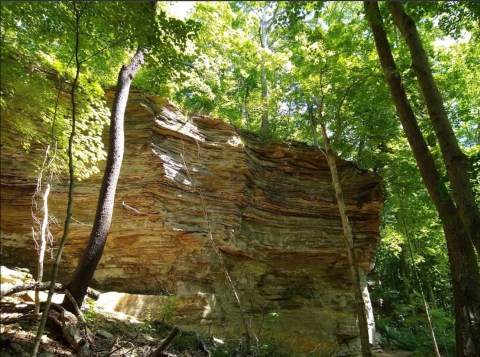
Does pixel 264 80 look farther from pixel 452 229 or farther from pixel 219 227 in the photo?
pixel 452 229

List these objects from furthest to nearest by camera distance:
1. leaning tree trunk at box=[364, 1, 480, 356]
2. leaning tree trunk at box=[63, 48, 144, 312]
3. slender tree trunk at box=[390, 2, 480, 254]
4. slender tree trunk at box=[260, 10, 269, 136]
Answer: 1. slender tree trunk at box=[260, 10, 269, 136]
2. leaning tree trunk at box=[63, 48, 144, 312]
3. leaning tree trunk at box=[364, 1, 480, 356]
4. slender tree trunk at box=[390, 2, 480, 254]

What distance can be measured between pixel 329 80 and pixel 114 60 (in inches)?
209

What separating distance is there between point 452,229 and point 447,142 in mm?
1450

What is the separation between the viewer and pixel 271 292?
37.3 feet

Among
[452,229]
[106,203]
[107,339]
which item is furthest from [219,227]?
[452,229]

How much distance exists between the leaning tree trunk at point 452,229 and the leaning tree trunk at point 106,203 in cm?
506

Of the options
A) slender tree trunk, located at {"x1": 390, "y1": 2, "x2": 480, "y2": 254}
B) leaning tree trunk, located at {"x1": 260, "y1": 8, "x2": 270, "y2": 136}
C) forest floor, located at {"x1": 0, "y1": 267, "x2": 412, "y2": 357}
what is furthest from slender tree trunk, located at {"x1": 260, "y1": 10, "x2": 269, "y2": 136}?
forest floor, located at {"x1": 0, "y1": 267, "x2": 412, "y2": 357}

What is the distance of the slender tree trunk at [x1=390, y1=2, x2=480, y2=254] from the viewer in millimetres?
4688

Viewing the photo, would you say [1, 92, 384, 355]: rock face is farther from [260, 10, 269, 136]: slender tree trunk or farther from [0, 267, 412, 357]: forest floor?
[260, 10, 269, 136]: slender tree trunk

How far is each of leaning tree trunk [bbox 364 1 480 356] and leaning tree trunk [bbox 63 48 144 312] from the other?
5.06 metres

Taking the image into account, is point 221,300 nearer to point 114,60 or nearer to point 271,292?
point 271,292

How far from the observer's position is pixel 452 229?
5.56 meters

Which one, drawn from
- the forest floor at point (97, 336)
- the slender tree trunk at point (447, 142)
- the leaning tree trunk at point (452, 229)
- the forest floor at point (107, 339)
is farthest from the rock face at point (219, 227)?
the slender tree trunk at point (447, 142)

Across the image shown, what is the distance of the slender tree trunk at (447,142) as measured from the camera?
4.69 metres
